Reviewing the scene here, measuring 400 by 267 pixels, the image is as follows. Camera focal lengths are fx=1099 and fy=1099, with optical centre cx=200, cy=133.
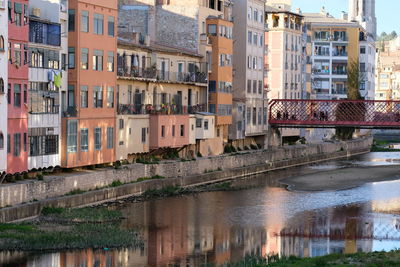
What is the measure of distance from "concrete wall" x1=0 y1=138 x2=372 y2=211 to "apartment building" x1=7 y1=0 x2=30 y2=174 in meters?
1.42

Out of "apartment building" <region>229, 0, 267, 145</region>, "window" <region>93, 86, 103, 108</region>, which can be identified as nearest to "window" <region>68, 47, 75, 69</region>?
"window" <region>93, 86, 103, 108</region>

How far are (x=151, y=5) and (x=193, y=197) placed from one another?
21842 millimetres

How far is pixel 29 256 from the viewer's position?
42.2m

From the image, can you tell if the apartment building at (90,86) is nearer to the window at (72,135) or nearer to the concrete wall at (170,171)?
the window at (72,135)

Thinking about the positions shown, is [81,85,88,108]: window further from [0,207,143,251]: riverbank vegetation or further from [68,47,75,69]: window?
[0,207,143,251]: riverbank vegetation

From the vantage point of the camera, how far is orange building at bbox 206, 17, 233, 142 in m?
83.6

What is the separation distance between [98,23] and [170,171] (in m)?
11.8

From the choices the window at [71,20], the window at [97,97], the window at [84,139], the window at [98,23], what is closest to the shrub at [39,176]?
the window at [84,139]

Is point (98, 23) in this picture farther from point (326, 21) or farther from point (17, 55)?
point (326, 21)

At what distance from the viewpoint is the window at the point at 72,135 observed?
5919 cm

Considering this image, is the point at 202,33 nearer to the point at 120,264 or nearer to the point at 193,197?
the point at 193,197

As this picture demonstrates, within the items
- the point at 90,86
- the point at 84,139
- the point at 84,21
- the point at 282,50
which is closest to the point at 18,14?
the point at 84,21

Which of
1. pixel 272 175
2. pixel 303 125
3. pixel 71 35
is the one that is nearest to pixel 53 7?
pixel 71 35

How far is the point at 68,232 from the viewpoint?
46750 mm
